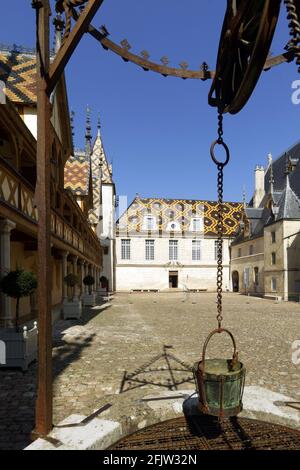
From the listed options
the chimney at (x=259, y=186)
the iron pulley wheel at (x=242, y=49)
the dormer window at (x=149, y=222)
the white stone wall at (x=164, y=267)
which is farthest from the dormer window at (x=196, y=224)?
the iron pulley wheel at (x=242, y=49)

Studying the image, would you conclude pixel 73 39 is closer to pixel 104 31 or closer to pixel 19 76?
pixel 104 31

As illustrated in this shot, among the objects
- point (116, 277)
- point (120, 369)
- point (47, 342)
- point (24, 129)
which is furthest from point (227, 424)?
point (116, 277)

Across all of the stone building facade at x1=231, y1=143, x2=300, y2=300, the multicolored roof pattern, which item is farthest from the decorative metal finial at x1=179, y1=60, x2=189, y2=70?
the stone building facade at x1=231, y1=143, x2=300, y2=300

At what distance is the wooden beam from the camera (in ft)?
8.70

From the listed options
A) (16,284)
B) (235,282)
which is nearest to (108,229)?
(235,282)

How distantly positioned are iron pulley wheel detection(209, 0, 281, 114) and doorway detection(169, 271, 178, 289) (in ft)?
121

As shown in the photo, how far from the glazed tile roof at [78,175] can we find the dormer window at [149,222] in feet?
57.4

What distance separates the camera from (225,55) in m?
2.63

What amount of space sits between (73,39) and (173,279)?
38.2 m

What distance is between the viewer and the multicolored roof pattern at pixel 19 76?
1119cm

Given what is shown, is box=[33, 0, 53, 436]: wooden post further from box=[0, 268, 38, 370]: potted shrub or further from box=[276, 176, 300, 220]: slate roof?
box=[276, 176, 300, 220]: slate roof

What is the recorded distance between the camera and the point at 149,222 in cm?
3984

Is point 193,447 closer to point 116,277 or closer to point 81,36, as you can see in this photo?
point 81,36

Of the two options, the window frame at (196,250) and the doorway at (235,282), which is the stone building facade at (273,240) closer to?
the doorway at (235,282)
